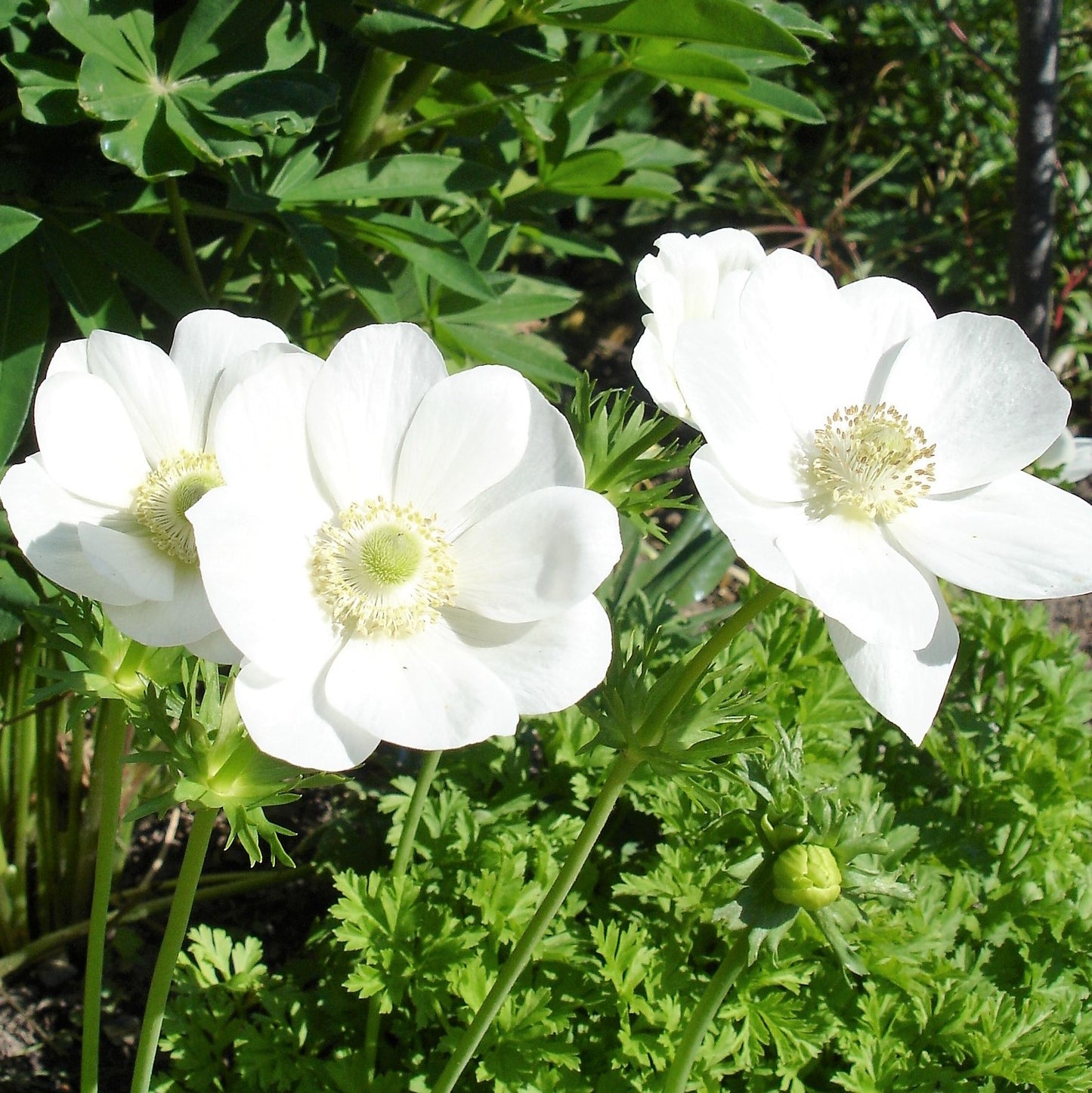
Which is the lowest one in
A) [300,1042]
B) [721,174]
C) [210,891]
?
[210,891]

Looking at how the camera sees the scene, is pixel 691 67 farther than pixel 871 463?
Yes

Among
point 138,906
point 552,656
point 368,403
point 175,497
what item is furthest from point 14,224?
point 138,906

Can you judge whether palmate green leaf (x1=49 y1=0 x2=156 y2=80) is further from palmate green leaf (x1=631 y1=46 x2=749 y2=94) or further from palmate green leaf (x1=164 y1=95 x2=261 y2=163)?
palmate green leaf (x1=631 y1=46 x2=749 y2=94)

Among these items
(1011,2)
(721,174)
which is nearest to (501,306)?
(721,174)

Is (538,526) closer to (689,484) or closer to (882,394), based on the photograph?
(882,394)

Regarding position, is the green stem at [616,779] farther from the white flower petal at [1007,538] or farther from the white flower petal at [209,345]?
the white flower petal at [209,345]

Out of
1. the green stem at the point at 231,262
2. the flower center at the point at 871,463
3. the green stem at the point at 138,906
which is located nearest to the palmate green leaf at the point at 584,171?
the green stem at the point at 231,262

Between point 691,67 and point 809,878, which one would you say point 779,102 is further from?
point 809,878
